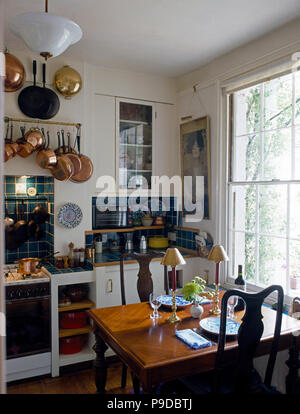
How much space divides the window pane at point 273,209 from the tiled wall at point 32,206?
186 cm

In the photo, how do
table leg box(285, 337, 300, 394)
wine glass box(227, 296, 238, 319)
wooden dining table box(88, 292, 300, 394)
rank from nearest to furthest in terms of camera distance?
1. wooden dining table box(88, 292, 300, 394)
2. table leg box(285, 337, 300, 394)
3. wine glass box(227, 296, 238, 319)

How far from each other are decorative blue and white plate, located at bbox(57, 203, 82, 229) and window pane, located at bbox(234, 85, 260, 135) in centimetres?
161

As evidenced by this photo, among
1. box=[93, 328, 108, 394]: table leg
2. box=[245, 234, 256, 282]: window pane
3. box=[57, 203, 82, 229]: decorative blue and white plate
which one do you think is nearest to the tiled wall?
box=[57, 203, 82, 229]: decorative blue and white plate

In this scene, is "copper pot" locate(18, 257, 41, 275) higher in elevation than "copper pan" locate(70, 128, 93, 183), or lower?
lower

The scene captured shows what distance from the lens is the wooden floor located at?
2693 millimetres

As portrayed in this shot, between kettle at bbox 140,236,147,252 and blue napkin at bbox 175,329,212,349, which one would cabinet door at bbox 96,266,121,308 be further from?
blue napkin at bbox 175,329,212,349

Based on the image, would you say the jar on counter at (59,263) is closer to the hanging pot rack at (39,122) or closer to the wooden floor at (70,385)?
the wooden floor at (70,385)

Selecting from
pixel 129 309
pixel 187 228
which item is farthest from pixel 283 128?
pixel 129 309

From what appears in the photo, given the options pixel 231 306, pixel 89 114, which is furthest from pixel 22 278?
pixel 231 306

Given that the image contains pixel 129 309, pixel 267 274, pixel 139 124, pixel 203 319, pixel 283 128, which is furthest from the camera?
pixel 139 124

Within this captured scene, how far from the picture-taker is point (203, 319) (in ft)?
6.92

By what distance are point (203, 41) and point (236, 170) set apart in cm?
110

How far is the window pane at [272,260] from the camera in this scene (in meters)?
2.66

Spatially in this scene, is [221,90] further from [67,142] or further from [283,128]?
[67,142]
